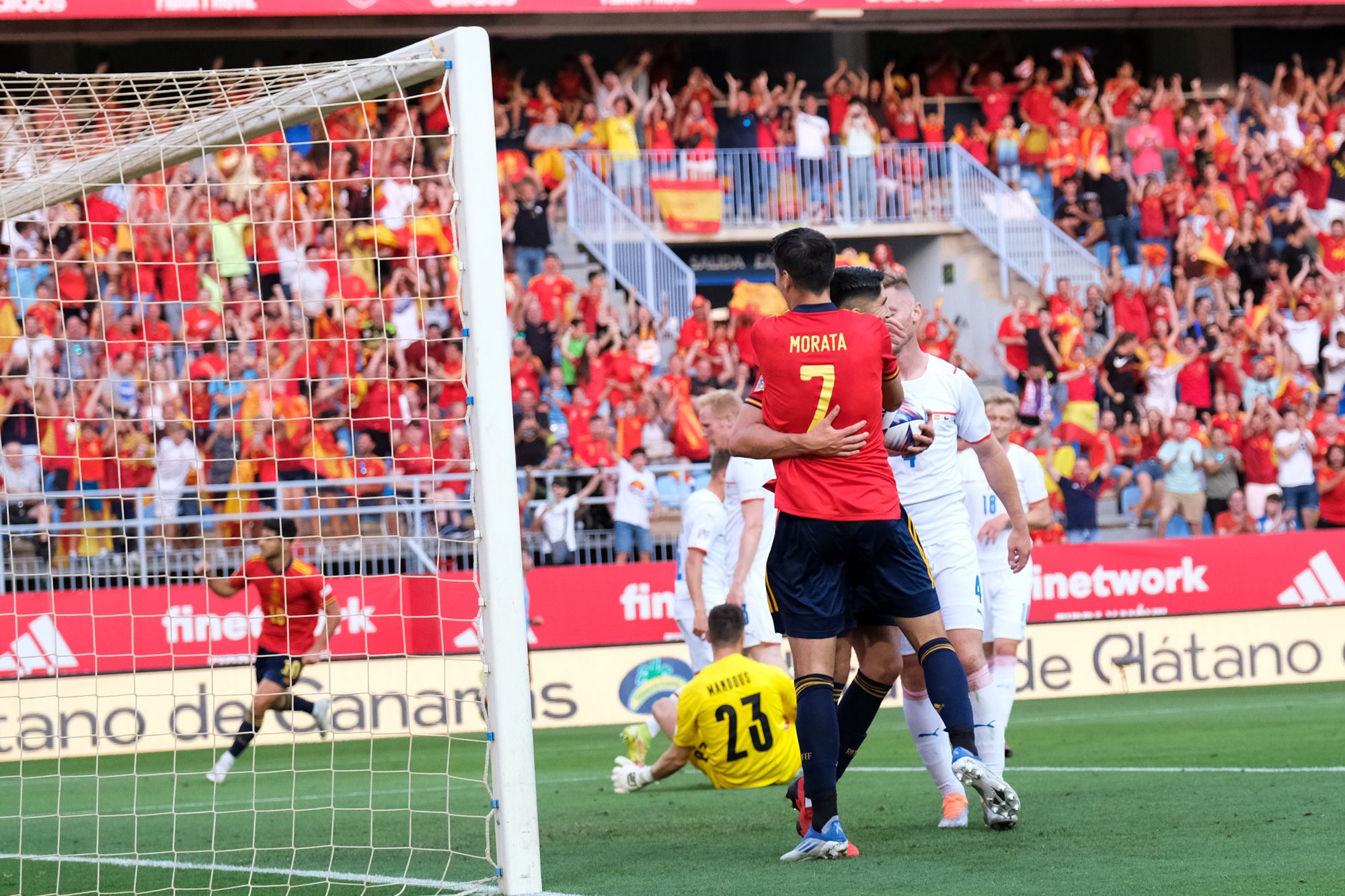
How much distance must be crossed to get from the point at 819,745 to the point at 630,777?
11.4 ft

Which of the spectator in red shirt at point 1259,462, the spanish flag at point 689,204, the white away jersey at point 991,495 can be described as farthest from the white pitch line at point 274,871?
the spanish flag at point 689,204

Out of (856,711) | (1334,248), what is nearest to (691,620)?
(856,711)

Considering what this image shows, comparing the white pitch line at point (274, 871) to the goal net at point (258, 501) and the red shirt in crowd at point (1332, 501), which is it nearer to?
the goal net at point (258, 501)

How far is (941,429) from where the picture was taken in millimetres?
6855

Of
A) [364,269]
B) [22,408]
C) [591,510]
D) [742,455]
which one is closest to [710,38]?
[364,269]

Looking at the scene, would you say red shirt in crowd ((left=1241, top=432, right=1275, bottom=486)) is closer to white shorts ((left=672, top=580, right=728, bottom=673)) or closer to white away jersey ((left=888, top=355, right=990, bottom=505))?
white shorts ((left=672, top=580, right=728, bottom=673))

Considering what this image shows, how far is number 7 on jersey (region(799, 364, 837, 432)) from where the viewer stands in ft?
19.2

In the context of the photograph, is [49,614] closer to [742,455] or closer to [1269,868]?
[742,455]

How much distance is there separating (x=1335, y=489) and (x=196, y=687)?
12.7 metres

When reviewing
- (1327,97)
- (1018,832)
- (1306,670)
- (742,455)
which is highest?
(1327,97)

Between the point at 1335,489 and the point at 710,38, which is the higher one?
the point at 710,38

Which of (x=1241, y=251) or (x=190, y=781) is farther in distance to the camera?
(x=1241, y=251)

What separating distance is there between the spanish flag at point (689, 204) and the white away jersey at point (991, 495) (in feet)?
43.4

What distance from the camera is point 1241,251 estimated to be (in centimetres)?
2181
